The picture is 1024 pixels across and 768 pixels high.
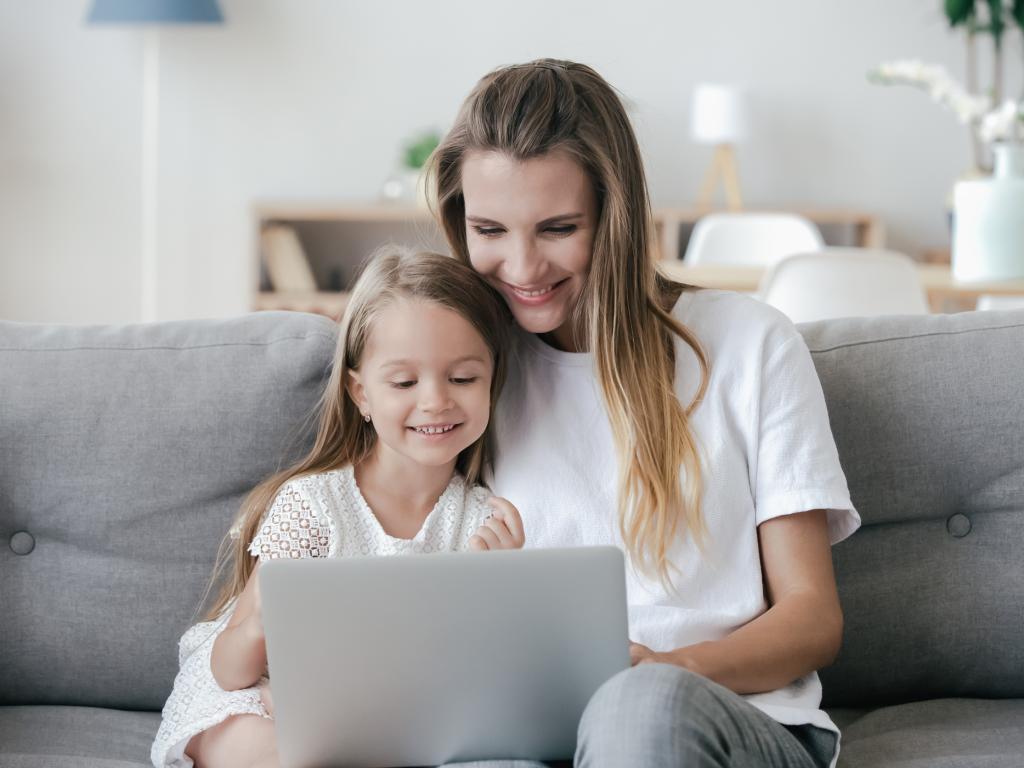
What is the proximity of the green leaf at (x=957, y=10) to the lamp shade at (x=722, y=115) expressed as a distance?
0.81 m

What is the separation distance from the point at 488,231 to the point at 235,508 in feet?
1.54

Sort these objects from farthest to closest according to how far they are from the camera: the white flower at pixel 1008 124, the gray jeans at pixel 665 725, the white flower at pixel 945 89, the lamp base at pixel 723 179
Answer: the lamp base at pixel 723 179
the white flower at pixel 945 89
the white flower at pixel 1008 124
the gray jeans at pixel 665 725

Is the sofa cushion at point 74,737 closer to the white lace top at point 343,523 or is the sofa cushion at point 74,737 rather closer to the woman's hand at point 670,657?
the white lace top at point 343,523

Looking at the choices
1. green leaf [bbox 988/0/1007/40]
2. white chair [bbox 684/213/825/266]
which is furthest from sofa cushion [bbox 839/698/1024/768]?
green leaf [bbox 988/0/1007/40]

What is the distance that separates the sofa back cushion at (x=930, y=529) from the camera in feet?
5.34

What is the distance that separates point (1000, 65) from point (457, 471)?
4.29 m

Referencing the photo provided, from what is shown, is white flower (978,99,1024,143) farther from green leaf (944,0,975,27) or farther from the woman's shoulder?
green leaf (944,0,975,27)

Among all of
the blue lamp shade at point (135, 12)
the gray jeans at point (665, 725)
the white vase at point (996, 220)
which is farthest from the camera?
the blue lamp shade at point (135, 12)

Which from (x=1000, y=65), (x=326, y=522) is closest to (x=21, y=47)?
(x=1000, y=65)

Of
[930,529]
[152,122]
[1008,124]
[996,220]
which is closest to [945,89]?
[1008,124]

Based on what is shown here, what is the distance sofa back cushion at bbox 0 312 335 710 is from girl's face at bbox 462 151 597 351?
11.3 inches

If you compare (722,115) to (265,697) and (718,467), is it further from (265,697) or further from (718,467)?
(265,697)

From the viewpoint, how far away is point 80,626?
1.61 metres

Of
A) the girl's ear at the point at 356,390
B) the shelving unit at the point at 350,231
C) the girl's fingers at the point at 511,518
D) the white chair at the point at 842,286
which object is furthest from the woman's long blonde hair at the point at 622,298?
the shelving unit at the point at 350,231
